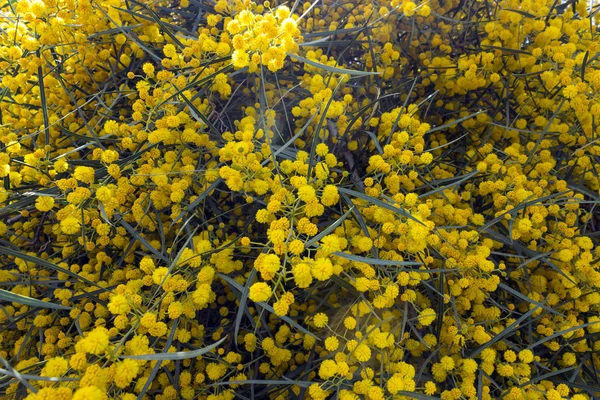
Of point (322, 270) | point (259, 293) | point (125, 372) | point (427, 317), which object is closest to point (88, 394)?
point (125, 372)

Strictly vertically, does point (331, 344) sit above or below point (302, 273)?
below

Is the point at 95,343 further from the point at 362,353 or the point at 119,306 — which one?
the point at 362,353

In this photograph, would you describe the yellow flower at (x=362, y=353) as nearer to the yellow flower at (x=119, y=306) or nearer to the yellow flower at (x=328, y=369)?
the yellow flower at (x=328, y=369)

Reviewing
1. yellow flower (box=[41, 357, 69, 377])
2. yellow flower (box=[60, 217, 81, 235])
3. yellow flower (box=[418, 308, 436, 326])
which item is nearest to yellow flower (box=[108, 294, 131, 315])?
yellow flower (box=[41, 357, 69, 377])

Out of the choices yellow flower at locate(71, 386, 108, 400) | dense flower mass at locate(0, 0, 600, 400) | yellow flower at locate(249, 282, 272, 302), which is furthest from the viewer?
dense flower mass at locate(0, 0, 600, 400)

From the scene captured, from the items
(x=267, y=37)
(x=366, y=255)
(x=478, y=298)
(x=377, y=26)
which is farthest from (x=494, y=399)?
(x=377, y=26)

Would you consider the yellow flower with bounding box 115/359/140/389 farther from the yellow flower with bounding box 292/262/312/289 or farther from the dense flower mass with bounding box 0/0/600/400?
the yellow flower with bounding box 292/262/312/289

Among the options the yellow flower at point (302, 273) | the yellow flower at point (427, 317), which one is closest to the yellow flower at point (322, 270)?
the yellow flower at point (302, 273)
